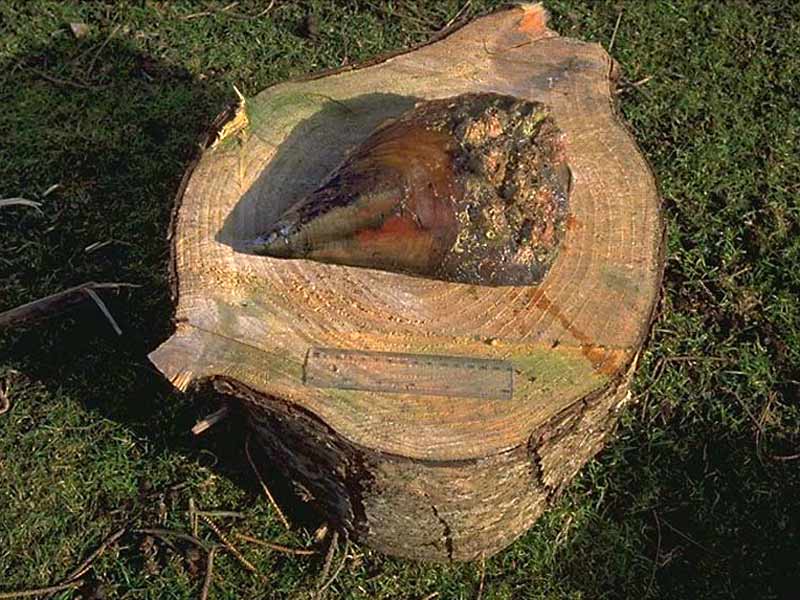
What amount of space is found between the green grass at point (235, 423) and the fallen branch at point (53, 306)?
0.05 m

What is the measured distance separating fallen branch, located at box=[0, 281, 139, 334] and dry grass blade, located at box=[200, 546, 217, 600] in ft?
3.06

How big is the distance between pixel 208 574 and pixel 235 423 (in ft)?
1.83

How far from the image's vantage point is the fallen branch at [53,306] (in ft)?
11.7

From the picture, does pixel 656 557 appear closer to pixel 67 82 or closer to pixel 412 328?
pixel 412 328

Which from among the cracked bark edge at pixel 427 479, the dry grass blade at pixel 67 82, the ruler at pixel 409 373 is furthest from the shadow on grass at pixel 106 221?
the ruler at pixel 409 373

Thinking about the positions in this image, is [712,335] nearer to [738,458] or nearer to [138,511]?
[738,458]

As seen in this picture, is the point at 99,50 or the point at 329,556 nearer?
the point at 329,556

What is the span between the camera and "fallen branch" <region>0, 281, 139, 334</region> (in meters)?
3.55

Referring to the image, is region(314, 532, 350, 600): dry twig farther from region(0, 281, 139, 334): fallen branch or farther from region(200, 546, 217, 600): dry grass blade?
region(0, 281, 139, 334): fallen branch

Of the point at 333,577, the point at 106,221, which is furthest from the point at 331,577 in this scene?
the point at 106,221

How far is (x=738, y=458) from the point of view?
3.40m

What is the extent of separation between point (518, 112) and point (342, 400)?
93cm

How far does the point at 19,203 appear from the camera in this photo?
151 inches

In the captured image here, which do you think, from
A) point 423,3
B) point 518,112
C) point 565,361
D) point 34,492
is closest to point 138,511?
point 34,492
